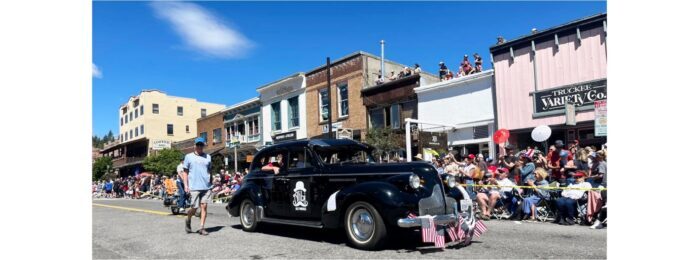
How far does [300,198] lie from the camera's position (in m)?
7.88

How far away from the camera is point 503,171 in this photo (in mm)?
11758

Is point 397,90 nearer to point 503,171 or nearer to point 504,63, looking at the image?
point 504,63

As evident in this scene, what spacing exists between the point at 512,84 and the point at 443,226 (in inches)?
552

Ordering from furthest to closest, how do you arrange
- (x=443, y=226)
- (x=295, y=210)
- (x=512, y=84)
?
(x=512, y=84) → (x=295, y=210) → (x=443, y=226)

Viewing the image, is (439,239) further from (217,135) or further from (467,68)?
(217,135)

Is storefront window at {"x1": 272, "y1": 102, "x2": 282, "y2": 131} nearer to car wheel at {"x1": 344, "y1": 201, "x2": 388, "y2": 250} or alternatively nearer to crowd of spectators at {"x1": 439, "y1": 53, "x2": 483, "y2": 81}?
crowd of spectators at {"x1": 439, "y1": 53, "x2": 483, "y2": 81}

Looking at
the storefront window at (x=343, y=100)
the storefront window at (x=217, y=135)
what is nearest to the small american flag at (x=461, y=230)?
the storefront window at (x=343, y=100)

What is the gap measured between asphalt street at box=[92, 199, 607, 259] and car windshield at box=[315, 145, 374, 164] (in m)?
1.25

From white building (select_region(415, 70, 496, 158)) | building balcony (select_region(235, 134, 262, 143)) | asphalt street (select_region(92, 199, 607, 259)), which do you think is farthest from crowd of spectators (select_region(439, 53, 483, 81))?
building balcony (select_region(235, 134, 262, 143))

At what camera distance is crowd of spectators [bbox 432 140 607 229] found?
959cm

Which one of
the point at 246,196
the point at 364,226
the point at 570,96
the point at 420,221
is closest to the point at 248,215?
the point at 246,196

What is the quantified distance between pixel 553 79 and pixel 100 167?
5877 cm

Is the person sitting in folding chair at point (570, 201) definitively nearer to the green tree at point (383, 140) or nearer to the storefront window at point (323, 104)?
the green tree at point (383, 140)

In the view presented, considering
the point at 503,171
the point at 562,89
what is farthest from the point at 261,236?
the point at 562,89
